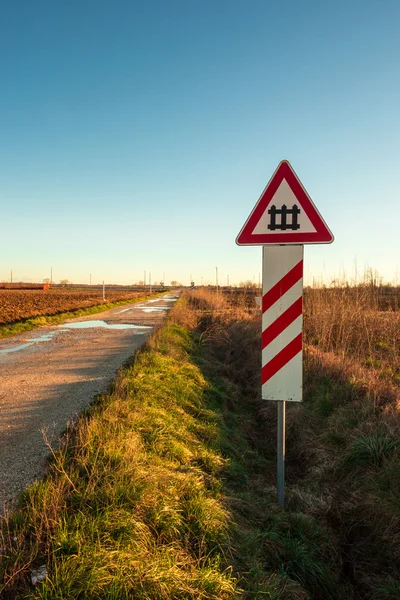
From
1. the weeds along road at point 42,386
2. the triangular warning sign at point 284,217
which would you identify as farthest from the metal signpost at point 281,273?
the weeds along road at point 42,386

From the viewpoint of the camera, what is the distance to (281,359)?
3.61 metres

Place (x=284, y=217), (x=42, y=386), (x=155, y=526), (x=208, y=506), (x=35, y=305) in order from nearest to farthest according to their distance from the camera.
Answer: (x=155, y=526), (x=208, y=506), (x=284, y=217), (x=42, y=386), (x=35, y=305)

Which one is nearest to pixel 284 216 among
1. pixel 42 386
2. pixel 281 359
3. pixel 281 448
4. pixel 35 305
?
pixel 281 359

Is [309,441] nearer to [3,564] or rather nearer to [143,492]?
[143,492]

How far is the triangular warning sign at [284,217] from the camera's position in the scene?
137 inches

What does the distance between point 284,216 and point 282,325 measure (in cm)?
98

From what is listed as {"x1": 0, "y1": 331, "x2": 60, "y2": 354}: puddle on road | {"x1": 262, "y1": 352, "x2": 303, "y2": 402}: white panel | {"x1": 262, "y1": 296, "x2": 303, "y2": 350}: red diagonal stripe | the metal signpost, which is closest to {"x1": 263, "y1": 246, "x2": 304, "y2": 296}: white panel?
the metal signpost

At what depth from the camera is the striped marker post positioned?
357cm

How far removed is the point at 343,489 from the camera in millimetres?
4230

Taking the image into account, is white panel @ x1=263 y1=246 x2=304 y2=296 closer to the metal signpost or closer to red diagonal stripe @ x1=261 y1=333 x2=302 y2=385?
the metal signpost

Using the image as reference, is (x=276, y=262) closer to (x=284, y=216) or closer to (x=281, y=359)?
(x=284, y=216)

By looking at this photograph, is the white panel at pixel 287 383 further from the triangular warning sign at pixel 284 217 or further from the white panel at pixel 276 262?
the triangular warning sign at pixel 284 217

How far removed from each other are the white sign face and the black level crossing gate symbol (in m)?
0.19

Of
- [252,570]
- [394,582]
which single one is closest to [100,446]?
[252,570]
